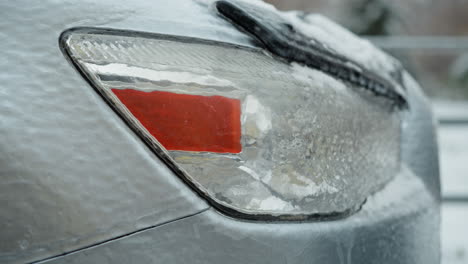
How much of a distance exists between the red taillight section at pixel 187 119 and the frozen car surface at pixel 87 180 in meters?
0.04

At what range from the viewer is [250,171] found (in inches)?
38.4

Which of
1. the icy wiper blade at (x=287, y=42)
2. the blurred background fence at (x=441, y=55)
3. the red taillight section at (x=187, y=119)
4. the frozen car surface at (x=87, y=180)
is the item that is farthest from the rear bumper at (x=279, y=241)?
the blurred background fence at (x=441, y=55)

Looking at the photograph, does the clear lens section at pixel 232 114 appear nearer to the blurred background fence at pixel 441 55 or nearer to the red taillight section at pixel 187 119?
the red taillight section at pixel 187 119

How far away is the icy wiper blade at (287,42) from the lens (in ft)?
3.48

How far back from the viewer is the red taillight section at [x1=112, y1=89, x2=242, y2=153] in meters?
0.91

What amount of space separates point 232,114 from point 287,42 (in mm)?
209

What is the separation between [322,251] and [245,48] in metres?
0.39

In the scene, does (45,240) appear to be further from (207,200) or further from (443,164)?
(443,164)

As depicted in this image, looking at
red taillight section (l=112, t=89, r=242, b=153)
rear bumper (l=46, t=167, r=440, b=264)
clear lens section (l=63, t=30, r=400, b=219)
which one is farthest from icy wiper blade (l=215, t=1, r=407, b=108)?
rear bumper (l=46, t=167, r=440, b=264)

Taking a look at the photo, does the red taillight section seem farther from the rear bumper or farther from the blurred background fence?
the blurred background fence

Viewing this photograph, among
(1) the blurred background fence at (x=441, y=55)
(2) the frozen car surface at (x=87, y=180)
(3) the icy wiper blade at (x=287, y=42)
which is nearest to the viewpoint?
(2) the frozen car surface at (x=87, y=180)

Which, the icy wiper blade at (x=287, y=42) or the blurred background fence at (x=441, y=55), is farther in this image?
the blurred background fence at (x=441, y=55)

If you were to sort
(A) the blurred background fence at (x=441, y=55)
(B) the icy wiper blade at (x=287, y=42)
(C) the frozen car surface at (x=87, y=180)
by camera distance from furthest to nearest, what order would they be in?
(A) the blurred background fence at (x=441, y=55), (B) the icy wiper blade at (x=287, y=42), (C) the frozen car surface at (x=87, y=180)

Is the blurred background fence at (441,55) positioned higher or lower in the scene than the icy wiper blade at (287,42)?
lower
